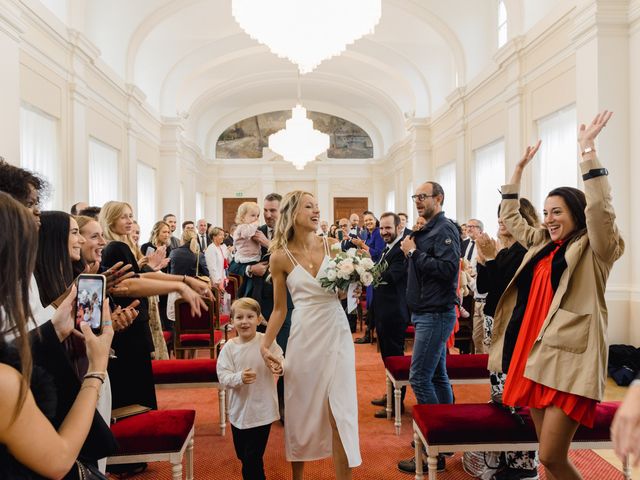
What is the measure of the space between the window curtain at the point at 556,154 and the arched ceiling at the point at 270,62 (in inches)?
109

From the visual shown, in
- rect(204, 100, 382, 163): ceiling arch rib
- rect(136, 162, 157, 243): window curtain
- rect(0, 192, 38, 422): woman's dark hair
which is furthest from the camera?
rect(204, 100, 382, 163): ceiling arch rib

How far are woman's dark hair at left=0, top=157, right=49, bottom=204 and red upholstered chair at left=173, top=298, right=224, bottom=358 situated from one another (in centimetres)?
366

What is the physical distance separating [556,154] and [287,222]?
6796 millimetres

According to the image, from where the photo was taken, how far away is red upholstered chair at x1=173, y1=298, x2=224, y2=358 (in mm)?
5965

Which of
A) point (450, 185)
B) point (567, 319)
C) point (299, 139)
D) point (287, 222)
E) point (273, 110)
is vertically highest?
point (273, 110)

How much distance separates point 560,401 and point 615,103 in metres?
5.60

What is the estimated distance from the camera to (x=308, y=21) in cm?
739

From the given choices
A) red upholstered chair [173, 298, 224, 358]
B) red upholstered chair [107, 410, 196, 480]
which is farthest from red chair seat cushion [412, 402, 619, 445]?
red upholstered chair [173, 298, 224, 358]

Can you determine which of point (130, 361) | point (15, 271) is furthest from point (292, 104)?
point (15, 271)

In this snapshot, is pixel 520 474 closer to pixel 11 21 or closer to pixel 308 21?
pixel 308 21

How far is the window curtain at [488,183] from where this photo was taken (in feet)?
36.3

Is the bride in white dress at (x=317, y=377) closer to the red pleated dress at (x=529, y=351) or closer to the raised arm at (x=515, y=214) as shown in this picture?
the red pleated dress at (x=529, y=351)

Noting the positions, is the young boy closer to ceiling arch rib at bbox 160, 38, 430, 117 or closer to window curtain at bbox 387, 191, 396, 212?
ceiling arch rib at bbox 160, 38, 430, 117

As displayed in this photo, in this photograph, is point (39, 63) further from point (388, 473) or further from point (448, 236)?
point (388, 473)
